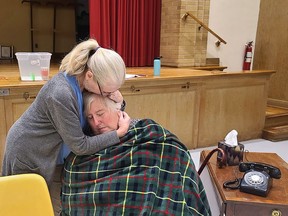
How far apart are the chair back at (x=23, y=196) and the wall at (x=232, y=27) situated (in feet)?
13.9

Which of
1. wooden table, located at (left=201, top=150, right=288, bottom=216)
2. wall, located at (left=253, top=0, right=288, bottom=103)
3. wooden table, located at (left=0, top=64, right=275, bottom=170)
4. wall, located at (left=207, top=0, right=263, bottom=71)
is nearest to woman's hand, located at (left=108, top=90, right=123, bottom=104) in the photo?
wooden table, located at (left=201, top=150, right=288, bottom=216)

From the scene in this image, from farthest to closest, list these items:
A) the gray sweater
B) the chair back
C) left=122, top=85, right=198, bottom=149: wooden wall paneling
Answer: left=122, top=85, right=198, bottom=149: wooden wall paneling
the gray sweater
the chair back

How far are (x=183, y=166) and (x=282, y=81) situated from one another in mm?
4148

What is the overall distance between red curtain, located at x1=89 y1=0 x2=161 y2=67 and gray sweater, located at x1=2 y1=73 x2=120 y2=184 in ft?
9.57

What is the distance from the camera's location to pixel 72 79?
118cm

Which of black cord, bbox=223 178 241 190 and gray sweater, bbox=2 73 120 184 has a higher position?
gray sweater, bbox=2 73 120 184

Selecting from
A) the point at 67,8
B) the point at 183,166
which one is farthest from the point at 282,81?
the point at 67,8

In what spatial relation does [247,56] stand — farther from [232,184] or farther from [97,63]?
[97,63]

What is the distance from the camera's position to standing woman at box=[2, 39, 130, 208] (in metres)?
1.14

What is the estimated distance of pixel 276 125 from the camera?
13.9ft

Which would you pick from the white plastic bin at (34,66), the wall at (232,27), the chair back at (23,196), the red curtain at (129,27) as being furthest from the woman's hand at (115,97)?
the wall at (232,27)

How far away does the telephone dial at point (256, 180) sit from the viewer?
1426mm

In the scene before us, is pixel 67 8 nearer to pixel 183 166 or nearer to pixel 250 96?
pixel 250 96

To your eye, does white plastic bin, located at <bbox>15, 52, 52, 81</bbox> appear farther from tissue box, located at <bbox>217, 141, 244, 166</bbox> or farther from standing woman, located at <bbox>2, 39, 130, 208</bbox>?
tissue box, located at <bbox>217, 141, 244, 166</bbox>
